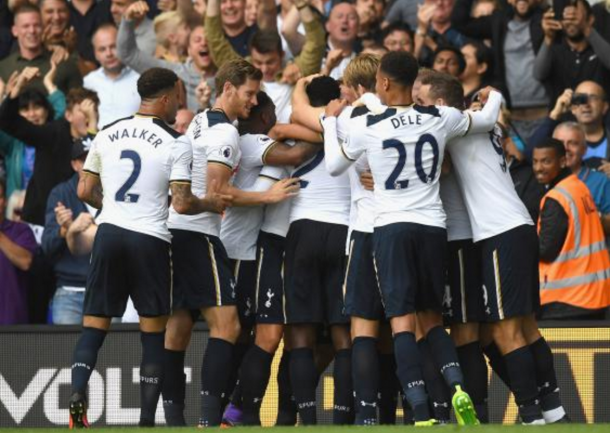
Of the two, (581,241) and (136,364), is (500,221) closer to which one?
(581,241)

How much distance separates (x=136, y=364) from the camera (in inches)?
504

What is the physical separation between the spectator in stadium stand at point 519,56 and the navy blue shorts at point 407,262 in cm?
564

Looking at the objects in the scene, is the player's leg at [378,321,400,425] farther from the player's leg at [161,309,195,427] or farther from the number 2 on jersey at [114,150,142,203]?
the number 2 on jersey at [114,150,142,203]

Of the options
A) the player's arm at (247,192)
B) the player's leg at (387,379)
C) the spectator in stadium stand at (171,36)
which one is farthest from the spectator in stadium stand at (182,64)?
the player's leg at (387,379)

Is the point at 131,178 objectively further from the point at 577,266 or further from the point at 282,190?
the point at 577,266

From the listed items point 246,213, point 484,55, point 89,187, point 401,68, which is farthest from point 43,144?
point 401,68

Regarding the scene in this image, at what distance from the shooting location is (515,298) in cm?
1057

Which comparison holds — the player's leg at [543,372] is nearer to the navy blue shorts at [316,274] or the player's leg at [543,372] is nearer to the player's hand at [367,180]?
the navy blue shorts at [316,274]

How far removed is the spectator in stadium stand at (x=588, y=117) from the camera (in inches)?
578

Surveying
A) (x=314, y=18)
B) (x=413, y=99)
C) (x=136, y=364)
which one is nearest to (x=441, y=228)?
(x=413, y=99)

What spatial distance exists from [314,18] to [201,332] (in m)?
3.72

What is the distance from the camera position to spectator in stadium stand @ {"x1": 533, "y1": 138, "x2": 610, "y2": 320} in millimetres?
12719

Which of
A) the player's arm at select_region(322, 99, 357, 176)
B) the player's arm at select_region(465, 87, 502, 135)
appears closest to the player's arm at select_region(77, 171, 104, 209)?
the player's arm at select_region(322, 99, 357, 176)

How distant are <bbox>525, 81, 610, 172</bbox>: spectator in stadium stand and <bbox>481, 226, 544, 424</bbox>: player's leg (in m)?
4.08
